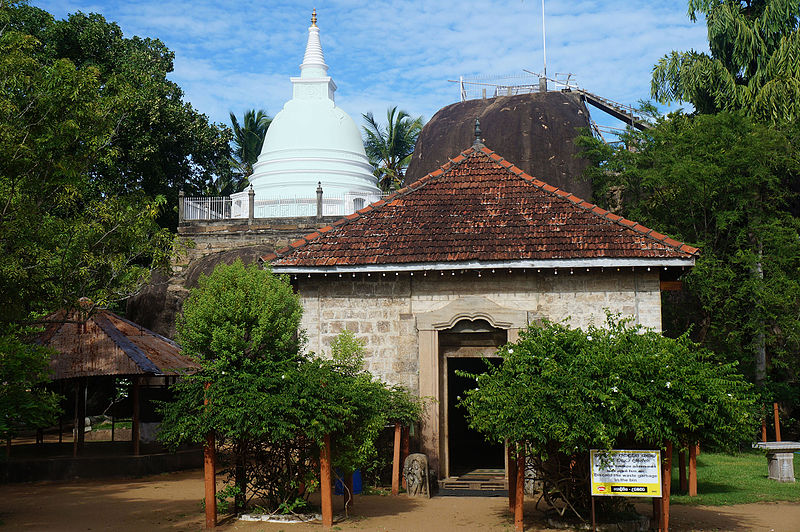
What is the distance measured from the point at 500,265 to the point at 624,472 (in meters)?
4.85

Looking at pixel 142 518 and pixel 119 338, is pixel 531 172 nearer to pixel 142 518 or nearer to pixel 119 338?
pixel 119 338

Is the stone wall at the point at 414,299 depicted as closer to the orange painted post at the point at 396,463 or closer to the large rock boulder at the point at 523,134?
the orange painted post at the point at 396,463

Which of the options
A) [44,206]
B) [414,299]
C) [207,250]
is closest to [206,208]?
[207,250]

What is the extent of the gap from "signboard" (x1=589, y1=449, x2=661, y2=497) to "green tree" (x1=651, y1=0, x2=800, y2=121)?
1857 cm

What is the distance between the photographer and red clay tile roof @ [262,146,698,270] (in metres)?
13.3

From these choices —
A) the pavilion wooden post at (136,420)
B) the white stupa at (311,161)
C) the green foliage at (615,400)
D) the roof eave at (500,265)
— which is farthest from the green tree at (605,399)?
the white stupa at (311,161)

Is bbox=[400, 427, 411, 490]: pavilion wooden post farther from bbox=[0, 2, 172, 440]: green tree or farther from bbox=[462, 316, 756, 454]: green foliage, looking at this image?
bbox=[0, 2, 172, 440]: green tree

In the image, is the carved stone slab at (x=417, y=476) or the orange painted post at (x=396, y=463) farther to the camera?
the orange painted post at (x=396, y=463)

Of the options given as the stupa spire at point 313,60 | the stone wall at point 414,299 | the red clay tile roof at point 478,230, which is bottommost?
the stone wall at point 414,299

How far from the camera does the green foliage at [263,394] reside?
9.89 metres

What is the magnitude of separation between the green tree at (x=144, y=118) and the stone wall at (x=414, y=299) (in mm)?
17440

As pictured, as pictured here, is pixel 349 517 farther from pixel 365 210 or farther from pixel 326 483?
pixel 365 210

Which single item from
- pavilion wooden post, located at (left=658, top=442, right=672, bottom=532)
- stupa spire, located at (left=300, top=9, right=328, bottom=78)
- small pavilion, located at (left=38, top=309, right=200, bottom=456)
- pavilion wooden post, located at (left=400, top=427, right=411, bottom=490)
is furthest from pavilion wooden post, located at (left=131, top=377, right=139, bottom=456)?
stupa spire, located at (left=300, top=9, right=328, bottom=78)

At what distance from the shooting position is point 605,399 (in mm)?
8812
